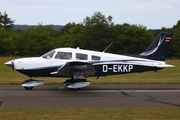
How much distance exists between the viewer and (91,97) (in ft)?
47.8

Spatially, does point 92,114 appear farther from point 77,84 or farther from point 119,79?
point 119,79

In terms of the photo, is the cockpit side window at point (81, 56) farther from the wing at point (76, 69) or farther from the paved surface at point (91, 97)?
the paved surface at point (91, 97)

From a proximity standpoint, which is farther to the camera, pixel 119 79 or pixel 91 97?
pixel 119 79

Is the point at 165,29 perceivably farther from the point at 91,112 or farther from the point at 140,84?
the point at 91,112

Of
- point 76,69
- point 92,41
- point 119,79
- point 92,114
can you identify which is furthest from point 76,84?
point 92,41

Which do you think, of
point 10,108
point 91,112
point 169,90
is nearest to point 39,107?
point 10,108

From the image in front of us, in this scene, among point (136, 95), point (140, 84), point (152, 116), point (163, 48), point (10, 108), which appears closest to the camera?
point (152, 116)

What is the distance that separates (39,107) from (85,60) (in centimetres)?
567

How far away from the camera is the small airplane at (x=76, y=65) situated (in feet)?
54.7

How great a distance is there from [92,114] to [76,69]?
254 inches

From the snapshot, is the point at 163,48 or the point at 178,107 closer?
the point at 178,107

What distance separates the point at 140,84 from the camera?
65.3ft

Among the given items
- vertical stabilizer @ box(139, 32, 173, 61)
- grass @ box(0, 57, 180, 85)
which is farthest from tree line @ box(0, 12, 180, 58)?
vertical stabilizer @ box(139, 32, 173, 61)

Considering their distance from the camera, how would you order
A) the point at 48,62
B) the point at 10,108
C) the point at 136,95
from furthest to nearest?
the point at 48,62, the point at 136,95, the point at 10,108
